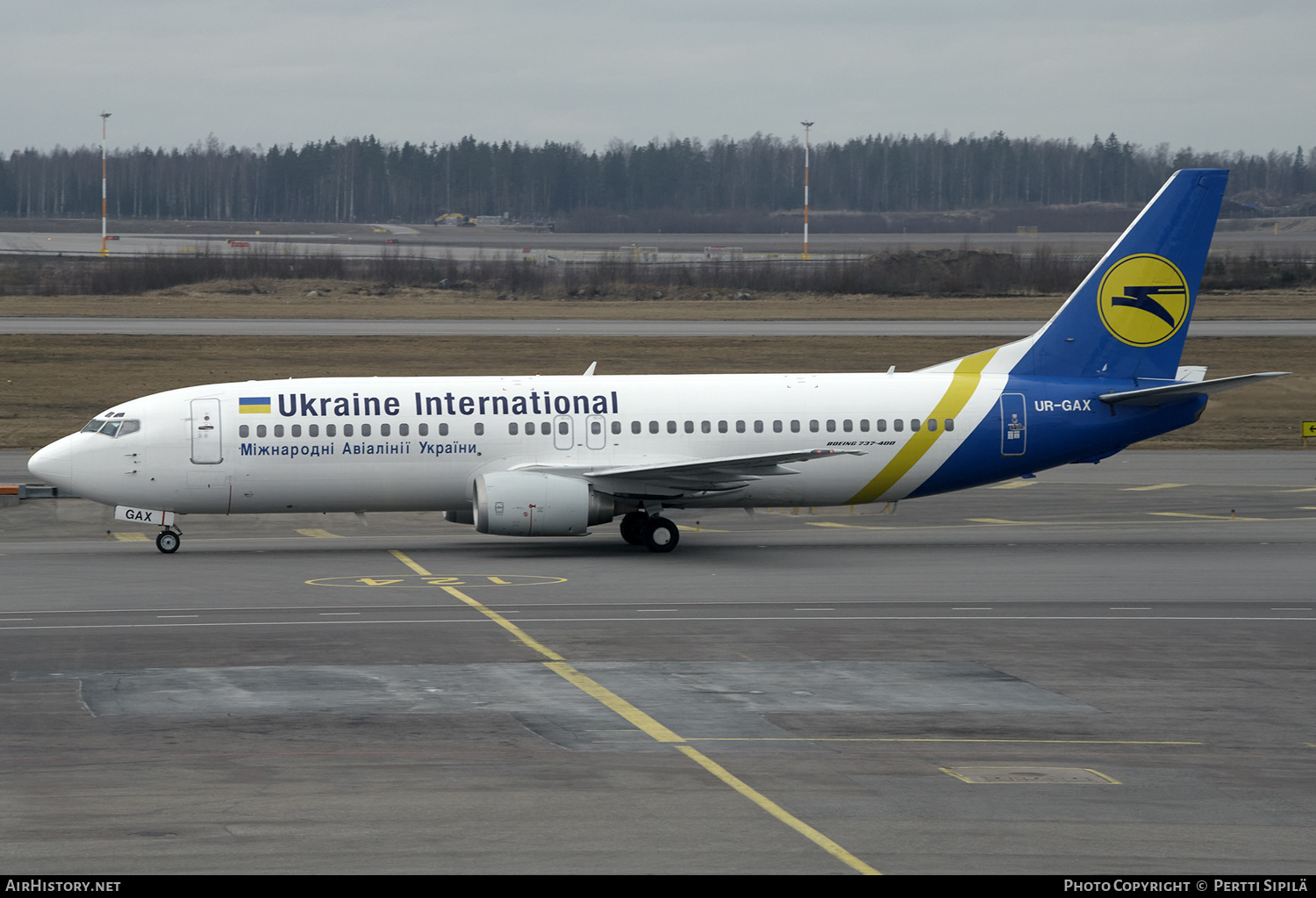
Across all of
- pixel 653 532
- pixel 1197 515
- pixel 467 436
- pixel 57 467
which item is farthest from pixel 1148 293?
pixel 57 467

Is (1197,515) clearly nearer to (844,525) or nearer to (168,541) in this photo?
(844,525)

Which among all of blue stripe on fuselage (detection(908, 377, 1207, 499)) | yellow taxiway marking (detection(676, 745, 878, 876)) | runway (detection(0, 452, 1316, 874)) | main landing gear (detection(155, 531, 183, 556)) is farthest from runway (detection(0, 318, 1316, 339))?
yellow taxiway marking (detection(676, 745, 878, 876))

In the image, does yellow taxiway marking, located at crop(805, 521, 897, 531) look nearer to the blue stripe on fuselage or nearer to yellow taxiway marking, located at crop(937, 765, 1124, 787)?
the blue stripe on fuselage

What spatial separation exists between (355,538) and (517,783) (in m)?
22.2

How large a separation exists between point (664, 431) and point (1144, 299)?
13261 mm

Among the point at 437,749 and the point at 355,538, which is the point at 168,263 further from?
the point at 437,749

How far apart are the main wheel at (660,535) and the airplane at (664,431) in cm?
4

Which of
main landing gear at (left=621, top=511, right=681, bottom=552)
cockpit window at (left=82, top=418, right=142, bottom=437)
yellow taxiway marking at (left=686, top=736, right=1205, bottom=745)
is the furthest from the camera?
main landing gear at (left=621, top=511, right=681, bottom=552)

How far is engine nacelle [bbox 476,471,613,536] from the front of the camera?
33250 millimetres

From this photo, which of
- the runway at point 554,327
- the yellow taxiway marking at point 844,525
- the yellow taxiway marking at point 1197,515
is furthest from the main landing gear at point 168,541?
the runway at point 554,327

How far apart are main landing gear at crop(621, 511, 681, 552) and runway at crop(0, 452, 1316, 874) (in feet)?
1.19

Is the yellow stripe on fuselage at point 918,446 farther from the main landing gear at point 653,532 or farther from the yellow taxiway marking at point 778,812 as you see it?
the yellow taxiway marking at point 778,812

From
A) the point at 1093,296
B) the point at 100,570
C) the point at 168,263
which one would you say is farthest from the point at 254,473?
the point at 168,263

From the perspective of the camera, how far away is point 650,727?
19.1 m
